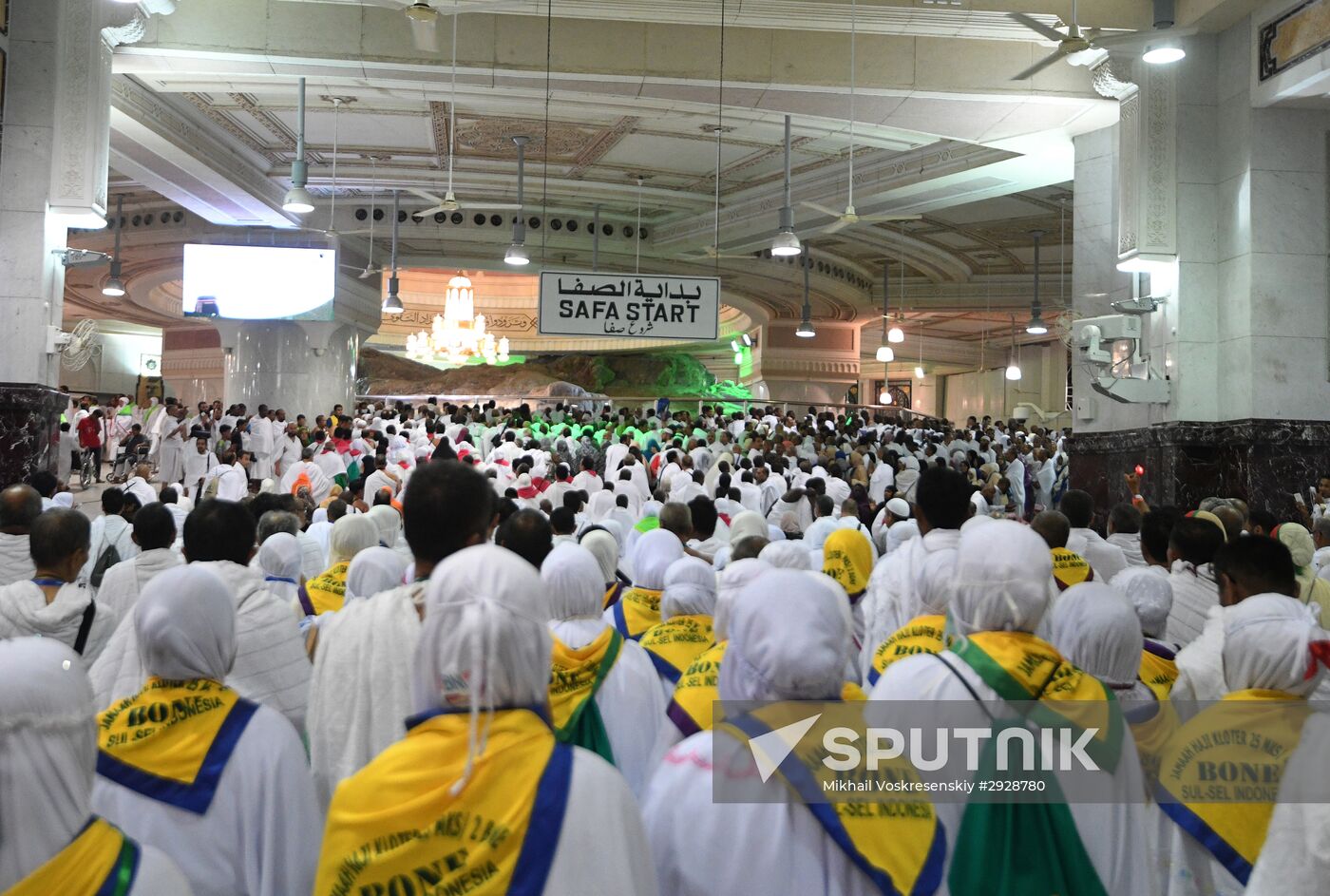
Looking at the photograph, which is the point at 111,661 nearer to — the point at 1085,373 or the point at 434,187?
the point at 1085,373

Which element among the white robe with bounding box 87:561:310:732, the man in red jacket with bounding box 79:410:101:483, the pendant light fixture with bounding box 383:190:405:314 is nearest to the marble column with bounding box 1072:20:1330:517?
the white robe with bounding box 87:561:310:732

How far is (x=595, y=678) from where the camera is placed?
290 centimetres

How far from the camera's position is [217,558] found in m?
3.32

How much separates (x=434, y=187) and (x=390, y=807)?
49.0 ft

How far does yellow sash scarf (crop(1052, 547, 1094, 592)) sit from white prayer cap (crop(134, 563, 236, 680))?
11.0 ft

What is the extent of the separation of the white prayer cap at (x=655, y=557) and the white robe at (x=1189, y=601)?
5.93 feet

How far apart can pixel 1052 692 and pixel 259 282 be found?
15.4 meters

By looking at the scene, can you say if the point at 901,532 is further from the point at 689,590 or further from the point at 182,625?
the point at 182,625

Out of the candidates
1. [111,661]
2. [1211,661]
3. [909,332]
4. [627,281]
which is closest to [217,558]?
[111,661]

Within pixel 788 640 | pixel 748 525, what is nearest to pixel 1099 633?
pixel 788 640

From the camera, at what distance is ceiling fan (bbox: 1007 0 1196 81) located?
7383mm

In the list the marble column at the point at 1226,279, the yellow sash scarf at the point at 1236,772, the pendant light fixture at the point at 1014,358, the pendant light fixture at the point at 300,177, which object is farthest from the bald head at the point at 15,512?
the pendant light fixture at the point at 1014,358

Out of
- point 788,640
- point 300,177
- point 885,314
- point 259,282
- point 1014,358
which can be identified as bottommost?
point 788,640

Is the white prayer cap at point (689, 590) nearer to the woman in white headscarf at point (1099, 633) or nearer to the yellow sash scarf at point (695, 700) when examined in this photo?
the yellow sash scarf at point (695, 700)
